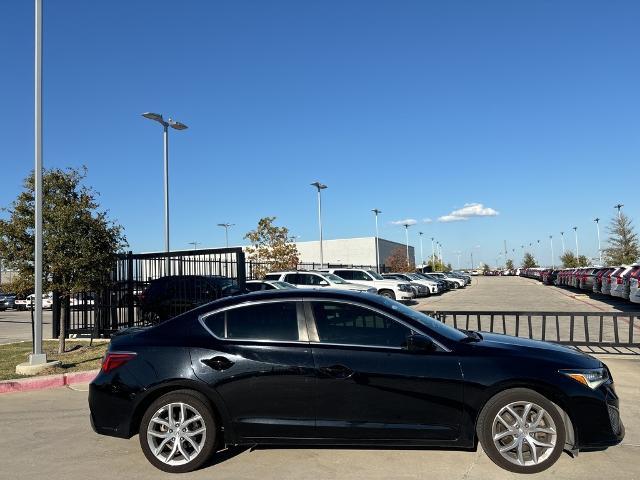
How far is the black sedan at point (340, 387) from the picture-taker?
4.54 metres

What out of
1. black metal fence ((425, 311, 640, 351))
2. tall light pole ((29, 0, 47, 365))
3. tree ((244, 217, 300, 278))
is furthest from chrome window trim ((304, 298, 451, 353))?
tree ((244, 217, 300, 278))

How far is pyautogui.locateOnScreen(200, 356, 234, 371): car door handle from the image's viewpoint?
15.7 ft

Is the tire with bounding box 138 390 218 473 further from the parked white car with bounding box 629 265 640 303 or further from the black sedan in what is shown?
the parked white car with bounding box 629 265 640 303

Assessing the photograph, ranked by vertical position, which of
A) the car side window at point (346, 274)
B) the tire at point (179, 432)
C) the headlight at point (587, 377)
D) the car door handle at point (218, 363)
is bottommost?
the tire at point (179, 432)

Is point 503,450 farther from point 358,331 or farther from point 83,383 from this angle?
point 83,383

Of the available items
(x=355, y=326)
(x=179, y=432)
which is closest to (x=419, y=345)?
(x=355, y=326)

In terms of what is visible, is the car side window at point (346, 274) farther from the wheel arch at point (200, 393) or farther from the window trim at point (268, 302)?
the wheel arch at point (200, 393)

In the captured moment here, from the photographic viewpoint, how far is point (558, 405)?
4598mm

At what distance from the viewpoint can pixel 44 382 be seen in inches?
350

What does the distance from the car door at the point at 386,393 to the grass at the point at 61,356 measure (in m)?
6.57

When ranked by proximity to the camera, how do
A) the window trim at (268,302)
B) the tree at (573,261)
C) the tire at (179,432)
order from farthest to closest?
the tree at (573,261) < the window trim at (268,302) < the tire at (179,432)

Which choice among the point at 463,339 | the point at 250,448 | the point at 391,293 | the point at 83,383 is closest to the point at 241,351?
the point at 250,448

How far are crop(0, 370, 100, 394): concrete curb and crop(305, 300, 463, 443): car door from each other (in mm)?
6112

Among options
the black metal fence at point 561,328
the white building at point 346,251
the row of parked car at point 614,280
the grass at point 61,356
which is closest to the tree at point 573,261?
the white building at point 346,251
